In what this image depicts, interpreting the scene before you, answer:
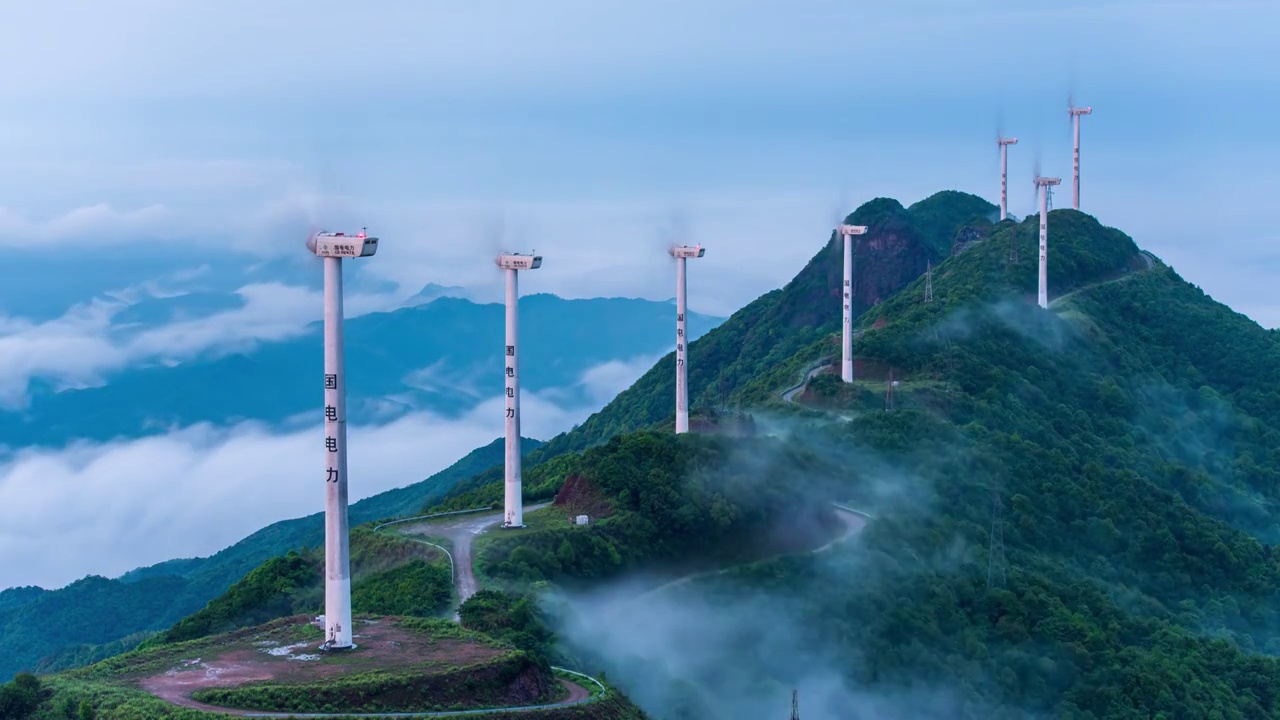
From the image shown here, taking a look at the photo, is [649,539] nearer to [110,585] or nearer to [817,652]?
[817,652]

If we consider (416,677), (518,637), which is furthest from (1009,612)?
(416,677)

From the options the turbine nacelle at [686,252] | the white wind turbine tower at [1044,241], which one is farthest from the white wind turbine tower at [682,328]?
the white wind turbine tower at [1044,241]

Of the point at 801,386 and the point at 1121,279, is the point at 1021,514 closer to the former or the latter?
the point at 801,386

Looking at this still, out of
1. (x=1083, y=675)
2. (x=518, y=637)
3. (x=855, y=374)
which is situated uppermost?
(x=855, y=374)

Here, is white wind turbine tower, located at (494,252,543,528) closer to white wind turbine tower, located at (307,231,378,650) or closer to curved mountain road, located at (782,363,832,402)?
white wind turbine tower, located at (307,231,378,650)

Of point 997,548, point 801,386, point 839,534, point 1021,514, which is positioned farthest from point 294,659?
point 801,386

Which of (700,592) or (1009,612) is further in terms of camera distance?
(1009,612)

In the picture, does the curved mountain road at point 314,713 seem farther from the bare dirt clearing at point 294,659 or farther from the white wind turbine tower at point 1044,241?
the white wind turbine tower at point 1044,241
